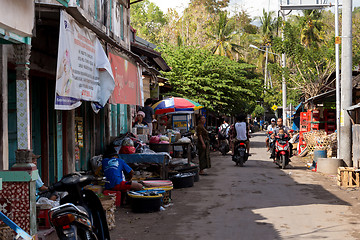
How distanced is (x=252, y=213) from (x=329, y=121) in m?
16.6

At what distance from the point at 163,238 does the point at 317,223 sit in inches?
109

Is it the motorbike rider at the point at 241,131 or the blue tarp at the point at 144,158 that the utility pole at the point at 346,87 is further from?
the blue tarp at the point at 144,158

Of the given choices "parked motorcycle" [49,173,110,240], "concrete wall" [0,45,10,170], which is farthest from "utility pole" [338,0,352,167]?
"concrete wall" [0,45,10,170]

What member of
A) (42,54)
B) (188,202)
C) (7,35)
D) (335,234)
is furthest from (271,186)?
(7,35)

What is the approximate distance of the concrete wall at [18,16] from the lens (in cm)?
555

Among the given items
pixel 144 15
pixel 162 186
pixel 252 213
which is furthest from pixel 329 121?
pixel 144 15

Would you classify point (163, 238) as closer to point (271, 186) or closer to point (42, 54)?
point (42, 54)

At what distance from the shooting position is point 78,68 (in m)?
7.40

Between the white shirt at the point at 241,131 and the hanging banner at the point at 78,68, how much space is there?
396 inches

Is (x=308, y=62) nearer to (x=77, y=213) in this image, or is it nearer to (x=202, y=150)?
(x=202, y=150)

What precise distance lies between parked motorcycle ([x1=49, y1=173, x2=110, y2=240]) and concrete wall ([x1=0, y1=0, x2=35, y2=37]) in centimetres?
186

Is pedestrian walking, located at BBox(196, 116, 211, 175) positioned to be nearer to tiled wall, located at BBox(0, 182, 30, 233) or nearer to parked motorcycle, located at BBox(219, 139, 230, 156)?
parked motorcycle, located at BBox(219, 139, 230, 156)

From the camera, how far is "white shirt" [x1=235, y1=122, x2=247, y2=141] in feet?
60.1

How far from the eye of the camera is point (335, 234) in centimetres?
759
